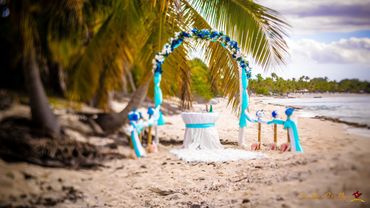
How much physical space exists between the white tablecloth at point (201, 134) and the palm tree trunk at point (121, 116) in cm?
57

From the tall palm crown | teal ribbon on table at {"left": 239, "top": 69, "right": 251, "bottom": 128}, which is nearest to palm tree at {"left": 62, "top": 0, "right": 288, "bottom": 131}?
the tall palm crown

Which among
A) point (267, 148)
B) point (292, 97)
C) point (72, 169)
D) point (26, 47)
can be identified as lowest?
point (72, 169)

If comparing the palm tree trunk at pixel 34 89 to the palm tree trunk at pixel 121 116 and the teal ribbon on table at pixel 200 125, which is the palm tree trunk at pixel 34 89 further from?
the teal ribbon on table at pixel 200 125

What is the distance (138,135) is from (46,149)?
0.82 meters

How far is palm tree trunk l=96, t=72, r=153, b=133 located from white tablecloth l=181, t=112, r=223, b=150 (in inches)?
22.4

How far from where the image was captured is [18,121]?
2846 millimetres

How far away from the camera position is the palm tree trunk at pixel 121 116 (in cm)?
329

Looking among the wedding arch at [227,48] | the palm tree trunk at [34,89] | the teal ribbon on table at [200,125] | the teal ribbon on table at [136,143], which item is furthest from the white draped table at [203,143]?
the palm tree trunk at [34,89]

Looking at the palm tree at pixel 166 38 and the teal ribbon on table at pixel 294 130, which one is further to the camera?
the palm tree at pixel 166 38

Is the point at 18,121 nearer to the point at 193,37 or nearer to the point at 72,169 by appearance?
the point at 72,169

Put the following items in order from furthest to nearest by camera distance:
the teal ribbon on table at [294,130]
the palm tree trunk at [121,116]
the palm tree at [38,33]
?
the palm tree trunk at [121,116] → the palm tree at [38,33] → the teal ribbon on table at [294,130]

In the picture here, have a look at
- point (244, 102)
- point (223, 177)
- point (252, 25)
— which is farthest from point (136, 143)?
point (252, 25)

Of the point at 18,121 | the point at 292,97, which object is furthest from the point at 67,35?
the point at 292,97

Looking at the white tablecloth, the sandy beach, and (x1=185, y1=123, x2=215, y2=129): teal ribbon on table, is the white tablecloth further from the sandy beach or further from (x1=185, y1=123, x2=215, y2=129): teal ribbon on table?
the sandy beach
